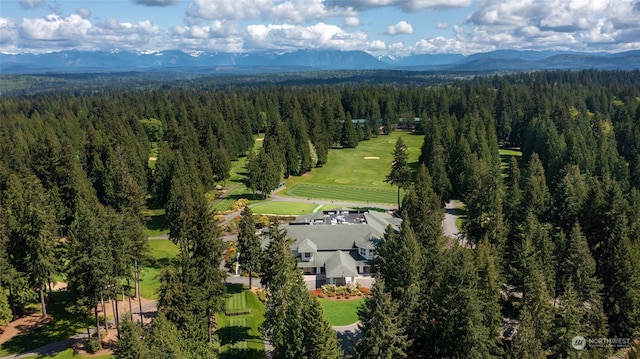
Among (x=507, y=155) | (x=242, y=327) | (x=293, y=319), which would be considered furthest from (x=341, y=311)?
(x=507, y=155)

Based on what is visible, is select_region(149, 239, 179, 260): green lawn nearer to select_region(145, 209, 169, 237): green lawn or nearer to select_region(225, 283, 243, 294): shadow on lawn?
select_region(145, 209, 169, 237): green lawn

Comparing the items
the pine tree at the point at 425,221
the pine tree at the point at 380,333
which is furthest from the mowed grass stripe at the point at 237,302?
the pine tree at the point at 425,221

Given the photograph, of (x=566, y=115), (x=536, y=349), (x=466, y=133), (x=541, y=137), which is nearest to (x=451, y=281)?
(x=536, y=349)

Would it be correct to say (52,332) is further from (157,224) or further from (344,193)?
(344,193)

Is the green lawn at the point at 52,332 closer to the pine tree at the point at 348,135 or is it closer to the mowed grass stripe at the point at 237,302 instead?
the mowed grass stripe at the point at 237,302

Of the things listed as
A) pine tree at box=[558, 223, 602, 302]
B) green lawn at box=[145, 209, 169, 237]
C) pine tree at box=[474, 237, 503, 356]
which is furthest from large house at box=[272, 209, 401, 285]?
green lawn at box=[145, 209, 169, 237]

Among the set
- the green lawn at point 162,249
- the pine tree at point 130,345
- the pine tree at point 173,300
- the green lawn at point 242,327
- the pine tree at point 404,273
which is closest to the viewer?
the pine tree at point 130,345
